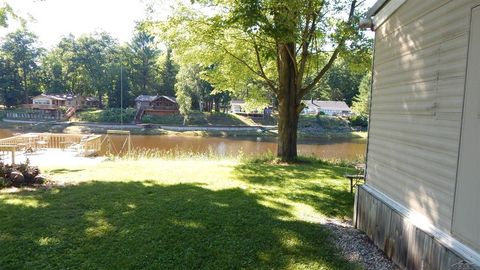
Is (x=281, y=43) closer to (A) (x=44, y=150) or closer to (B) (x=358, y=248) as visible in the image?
(B) (x=358, y=248)

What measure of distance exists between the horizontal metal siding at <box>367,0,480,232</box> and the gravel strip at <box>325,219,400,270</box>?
0.70 meters

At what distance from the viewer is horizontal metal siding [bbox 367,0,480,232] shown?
9.43 ft

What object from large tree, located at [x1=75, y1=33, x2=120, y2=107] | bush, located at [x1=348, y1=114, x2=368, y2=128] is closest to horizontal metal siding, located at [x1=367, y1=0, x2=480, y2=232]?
bush, located at [x1=348, y1=114, x2=368, y2=128]

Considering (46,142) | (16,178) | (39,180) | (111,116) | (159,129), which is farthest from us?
(111,116)

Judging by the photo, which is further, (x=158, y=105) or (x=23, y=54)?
(x=23, y=54)

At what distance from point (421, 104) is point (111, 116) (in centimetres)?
4442

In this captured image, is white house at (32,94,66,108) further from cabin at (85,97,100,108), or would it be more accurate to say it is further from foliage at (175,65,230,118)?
foliage at (175,65,230,118)

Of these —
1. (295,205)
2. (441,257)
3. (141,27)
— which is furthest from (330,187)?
(141,27)

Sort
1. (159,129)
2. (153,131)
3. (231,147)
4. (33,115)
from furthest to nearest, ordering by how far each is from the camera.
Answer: (33,115) < (159,129) < (153,131) < (231,147)

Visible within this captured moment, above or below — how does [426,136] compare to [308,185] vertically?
above

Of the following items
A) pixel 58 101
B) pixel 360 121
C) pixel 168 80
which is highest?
pixel 168 80

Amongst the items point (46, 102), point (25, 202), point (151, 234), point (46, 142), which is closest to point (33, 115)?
point (46, 102)

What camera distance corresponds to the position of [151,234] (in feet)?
13.6

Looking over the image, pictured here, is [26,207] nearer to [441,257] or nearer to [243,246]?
[243,246]
